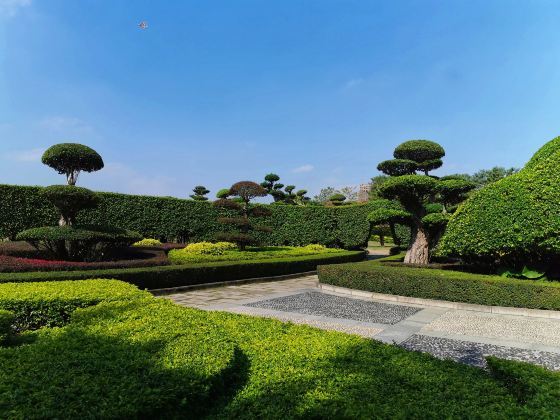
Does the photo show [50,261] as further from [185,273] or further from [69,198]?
[185,273]

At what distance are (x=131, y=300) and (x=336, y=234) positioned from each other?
21.8 metres

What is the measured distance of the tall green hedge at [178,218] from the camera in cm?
1605

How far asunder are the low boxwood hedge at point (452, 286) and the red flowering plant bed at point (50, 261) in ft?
20.2

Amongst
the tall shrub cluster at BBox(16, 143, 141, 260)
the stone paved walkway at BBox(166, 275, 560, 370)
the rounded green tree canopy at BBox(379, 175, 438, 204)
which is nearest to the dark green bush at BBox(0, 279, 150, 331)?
the stone paved walkway at BBox(166, 275, 560, 370)

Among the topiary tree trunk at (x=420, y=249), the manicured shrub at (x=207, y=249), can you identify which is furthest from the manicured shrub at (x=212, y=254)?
the topiary tree trunk at (x=420, y=249)

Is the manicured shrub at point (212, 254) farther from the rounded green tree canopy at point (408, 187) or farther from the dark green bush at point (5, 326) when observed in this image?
the dark green bush at point (5, 326)

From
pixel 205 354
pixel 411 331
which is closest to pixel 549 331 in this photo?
pixel 411 331

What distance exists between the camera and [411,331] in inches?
259

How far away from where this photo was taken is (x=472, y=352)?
213 inches

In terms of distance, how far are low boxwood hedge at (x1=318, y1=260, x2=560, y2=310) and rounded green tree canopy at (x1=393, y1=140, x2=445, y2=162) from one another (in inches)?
411

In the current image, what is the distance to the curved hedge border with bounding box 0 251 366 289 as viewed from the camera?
8860 millimetres

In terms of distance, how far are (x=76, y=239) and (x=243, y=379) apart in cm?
1075

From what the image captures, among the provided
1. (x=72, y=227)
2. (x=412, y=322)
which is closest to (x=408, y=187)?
(x=412, y=322)

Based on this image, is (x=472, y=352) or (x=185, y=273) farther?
(x=185, y=273)
